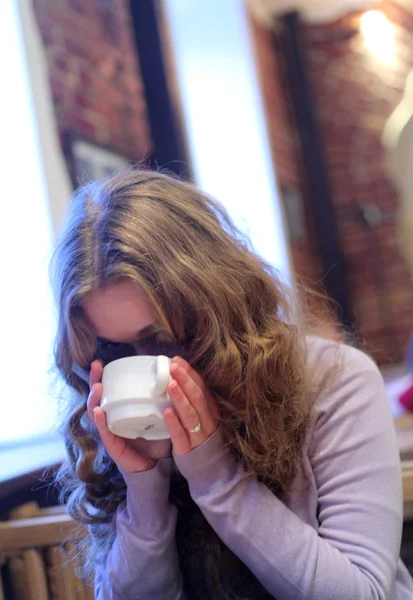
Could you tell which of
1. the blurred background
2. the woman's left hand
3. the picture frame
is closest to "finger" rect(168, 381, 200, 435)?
the woman's left hand

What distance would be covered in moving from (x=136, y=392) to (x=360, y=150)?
3365 millimetres

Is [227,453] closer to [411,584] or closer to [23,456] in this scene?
[411,584]

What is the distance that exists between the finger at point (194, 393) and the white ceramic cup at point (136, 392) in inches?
0.5

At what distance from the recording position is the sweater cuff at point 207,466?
0.83 metres

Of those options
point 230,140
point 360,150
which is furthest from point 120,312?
point 360,150

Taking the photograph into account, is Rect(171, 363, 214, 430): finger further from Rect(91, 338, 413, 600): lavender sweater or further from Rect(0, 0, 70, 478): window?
Rect(0, 0, 70, 478): window

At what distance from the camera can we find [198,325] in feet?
2.76

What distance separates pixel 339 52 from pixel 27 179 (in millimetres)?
2725

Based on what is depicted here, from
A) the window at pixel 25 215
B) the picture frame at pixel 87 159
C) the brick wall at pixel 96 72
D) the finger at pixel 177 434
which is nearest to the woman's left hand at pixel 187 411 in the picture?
the finger at pixel 177 434

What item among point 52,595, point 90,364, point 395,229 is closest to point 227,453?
point 90,364

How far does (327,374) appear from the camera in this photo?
3.10 feet

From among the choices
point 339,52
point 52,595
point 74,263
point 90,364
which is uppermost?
point 339,52

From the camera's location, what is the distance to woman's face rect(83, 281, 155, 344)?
2.75ft

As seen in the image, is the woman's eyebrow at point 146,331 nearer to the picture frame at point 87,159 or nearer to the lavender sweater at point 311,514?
the lavender sweater at point 311,514
